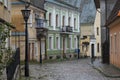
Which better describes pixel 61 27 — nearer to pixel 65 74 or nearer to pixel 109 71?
pixel 109 71

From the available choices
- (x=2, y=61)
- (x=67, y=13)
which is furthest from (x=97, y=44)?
(x=2, y=61)

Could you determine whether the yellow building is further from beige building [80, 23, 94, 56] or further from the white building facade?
beige building [80, 23, 94, 56]

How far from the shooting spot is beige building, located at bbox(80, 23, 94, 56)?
74.0 meters

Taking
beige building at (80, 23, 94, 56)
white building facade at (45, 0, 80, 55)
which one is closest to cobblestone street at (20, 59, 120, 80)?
white building facade at (45, 0, 80, 55)

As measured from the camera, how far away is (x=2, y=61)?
8.58 metres

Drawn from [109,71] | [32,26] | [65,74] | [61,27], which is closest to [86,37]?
[61,27]

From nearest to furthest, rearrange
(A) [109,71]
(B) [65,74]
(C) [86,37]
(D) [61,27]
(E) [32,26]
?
(B) [65,74]
(A) [109,71]
(E) [32,26]
(D) [61,27]
(C) [86,37]

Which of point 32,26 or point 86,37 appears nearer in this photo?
point 32,26

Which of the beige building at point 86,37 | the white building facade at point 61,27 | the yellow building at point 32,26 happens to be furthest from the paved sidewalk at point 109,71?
the beige building at point 86,37

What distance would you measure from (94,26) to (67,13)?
553 inches

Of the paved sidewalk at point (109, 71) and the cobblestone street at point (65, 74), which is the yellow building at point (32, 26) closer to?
the cobblestone street at point (65, 74)

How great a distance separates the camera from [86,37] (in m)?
76.6

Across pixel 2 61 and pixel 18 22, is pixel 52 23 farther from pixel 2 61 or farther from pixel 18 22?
pixel 2 61

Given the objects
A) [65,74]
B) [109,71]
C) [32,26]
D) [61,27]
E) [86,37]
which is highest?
[61,27]
